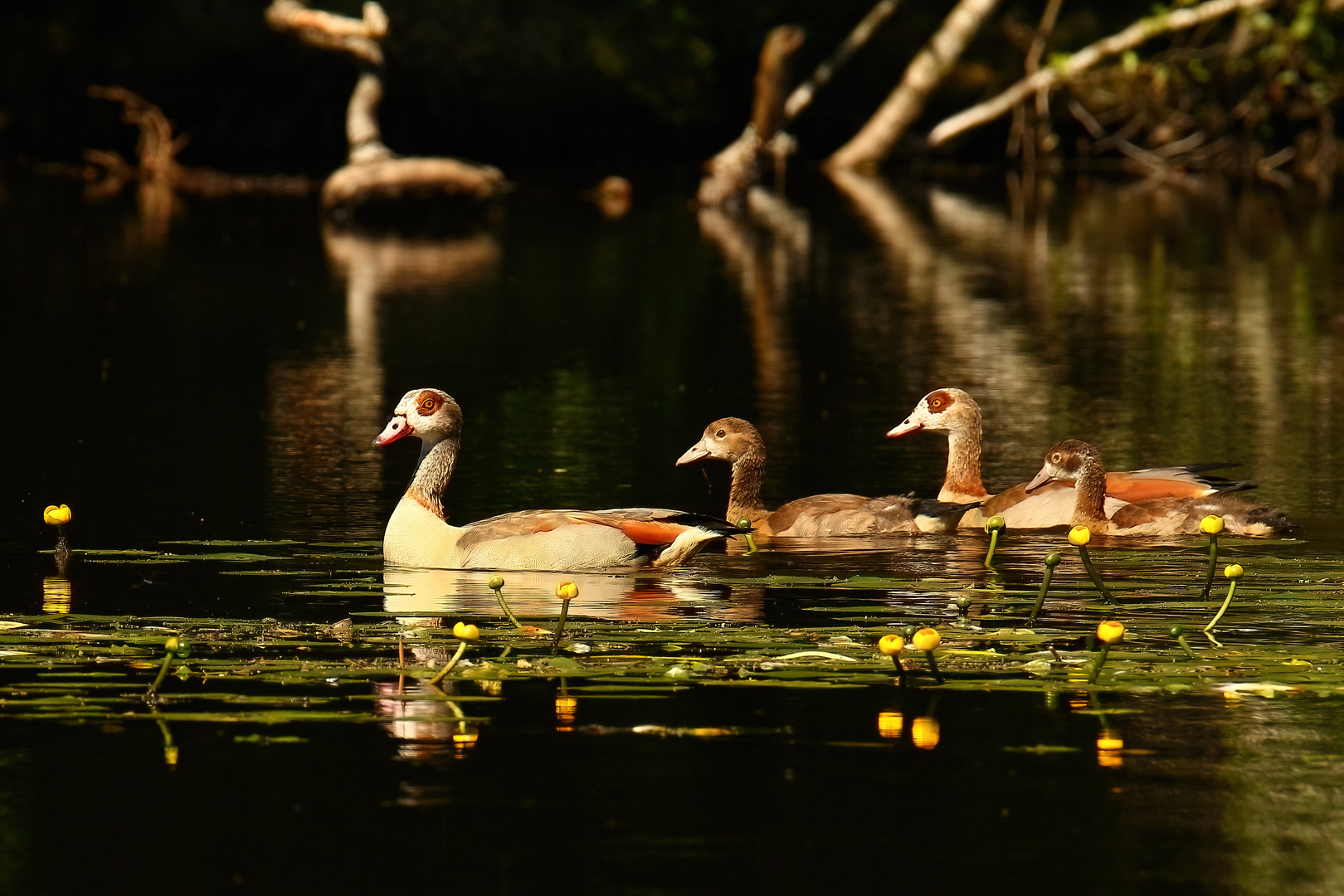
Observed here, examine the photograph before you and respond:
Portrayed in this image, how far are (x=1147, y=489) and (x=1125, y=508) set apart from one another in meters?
0.29

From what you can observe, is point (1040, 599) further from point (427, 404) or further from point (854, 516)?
point (427, 404)

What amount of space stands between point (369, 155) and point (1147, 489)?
93.9 ft

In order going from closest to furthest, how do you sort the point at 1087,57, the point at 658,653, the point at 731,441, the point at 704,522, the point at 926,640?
the point at 926,640 < the point at 658,653 < the point at 704,522 < the point at 731,441 < the point at 1087,57

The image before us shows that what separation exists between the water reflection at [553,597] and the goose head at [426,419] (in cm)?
100

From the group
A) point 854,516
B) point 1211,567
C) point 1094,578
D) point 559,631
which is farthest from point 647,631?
point 854,516

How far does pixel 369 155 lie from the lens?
1593 inches

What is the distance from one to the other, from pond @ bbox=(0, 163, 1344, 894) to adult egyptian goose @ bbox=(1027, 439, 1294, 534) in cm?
21

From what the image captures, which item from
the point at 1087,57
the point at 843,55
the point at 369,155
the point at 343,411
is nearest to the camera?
the point at 343,411

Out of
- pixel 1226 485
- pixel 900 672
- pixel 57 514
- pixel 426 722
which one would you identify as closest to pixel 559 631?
pixel 426 722

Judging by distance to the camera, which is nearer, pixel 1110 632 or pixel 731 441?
pixel 1110 632

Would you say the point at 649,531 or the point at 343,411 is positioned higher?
the point at 343,411

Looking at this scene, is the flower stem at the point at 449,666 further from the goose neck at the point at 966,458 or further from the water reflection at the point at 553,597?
the goose neck at the point at 966,458

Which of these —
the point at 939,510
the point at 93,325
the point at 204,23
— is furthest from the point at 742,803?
the point at 204,23

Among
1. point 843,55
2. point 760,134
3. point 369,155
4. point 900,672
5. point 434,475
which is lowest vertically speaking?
point 900,672
